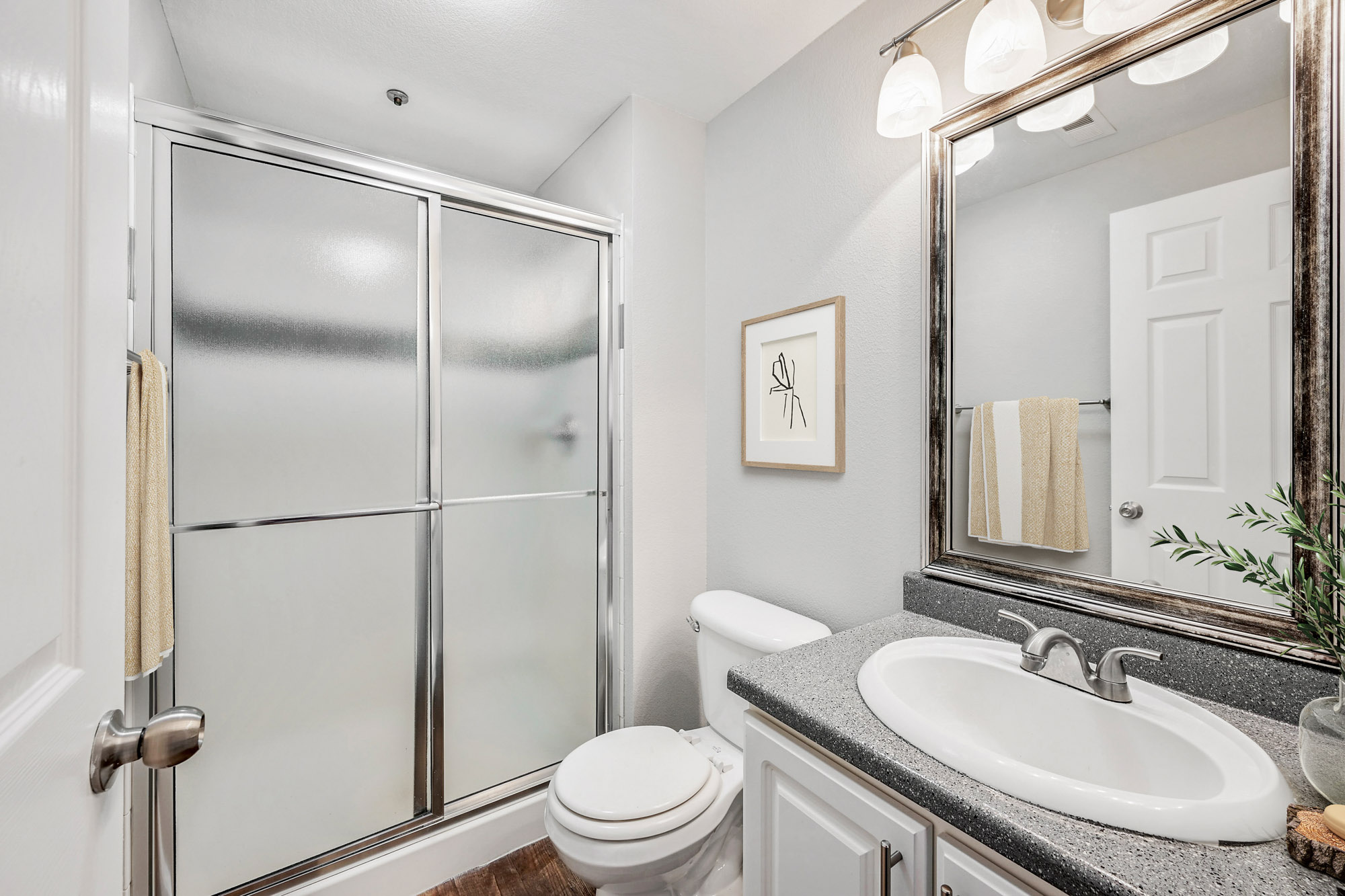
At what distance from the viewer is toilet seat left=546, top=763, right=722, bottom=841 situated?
47.5 inches

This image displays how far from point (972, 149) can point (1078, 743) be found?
1188 mm

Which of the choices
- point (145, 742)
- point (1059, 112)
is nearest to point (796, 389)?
point (1059, 112)

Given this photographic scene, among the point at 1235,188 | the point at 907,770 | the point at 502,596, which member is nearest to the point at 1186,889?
the point at 907,770

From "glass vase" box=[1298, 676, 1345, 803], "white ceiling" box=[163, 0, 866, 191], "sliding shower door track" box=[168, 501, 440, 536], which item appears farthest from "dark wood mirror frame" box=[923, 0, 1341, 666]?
"sliding shower door track" box=[168, 501, 440, 536]

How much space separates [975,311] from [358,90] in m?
1.97

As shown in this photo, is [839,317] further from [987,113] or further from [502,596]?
[502,596]

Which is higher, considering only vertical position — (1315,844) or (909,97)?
(909,97)

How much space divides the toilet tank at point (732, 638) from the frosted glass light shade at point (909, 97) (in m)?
1.20

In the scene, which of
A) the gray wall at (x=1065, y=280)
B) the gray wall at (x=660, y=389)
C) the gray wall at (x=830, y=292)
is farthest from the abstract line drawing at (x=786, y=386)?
the gray wall at (x=1065, y=280)

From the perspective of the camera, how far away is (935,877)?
72 centimetres

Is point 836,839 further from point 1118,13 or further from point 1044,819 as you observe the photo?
point 1118,13

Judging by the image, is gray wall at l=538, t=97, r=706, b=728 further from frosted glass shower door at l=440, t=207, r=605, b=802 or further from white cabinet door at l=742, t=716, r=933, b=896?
white cabinet door at l=742, t=716, r=933, b=896

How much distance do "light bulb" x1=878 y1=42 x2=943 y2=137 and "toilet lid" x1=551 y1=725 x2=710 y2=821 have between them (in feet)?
5.16

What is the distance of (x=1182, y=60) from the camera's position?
3.10ft
